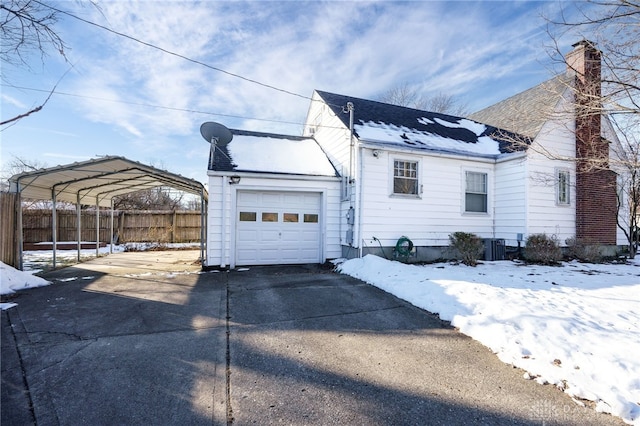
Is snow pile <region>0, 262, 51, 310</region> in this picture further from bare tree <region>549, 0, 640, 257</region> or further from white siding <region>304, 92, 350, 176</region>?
bare tree <region>549, 0, 640, 257</region>

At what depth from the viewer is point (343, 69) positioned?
1156 centimetres

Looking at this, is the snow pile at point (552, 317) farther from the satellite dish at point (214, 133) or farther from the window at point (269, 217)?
the satellite dish at point (214, 133)

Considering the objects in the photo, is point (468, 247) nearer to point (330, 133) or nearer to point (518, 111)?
point (518, 111)

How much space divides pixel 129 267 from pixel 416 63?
13355mm

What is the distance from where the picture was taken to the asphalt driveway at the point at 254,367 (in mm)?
2369

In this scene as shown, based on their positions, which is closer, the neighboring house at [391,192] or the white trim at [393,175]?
the neighboring house at [391,192]

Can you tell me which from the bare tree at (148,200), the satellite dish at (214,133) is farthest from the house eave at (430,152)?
the bare tree at (148,200)

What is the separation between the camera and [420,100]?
25.2 m

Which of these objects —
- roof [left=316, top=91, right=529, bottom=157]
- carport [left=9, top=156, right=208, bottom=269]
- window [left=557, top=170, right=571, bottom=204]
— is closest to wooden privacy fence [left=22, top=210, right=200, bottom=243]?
carport [left=9, top=156, right=208, bottom=269]

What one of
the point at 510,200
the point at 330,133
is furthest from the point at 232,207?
the point at 510,200

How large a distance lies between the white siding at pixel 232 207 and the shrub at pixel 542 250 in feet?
19.9

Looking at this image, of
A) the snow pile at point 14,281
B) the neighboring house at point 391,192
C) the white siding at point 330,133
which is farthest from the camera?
the white siding at point 330,133

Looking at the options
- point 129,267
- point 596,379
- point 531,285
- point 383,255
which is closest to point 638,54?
point 531,285

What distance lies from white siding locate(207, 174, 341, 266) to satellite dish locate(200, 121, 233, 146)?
1901 millimetres
